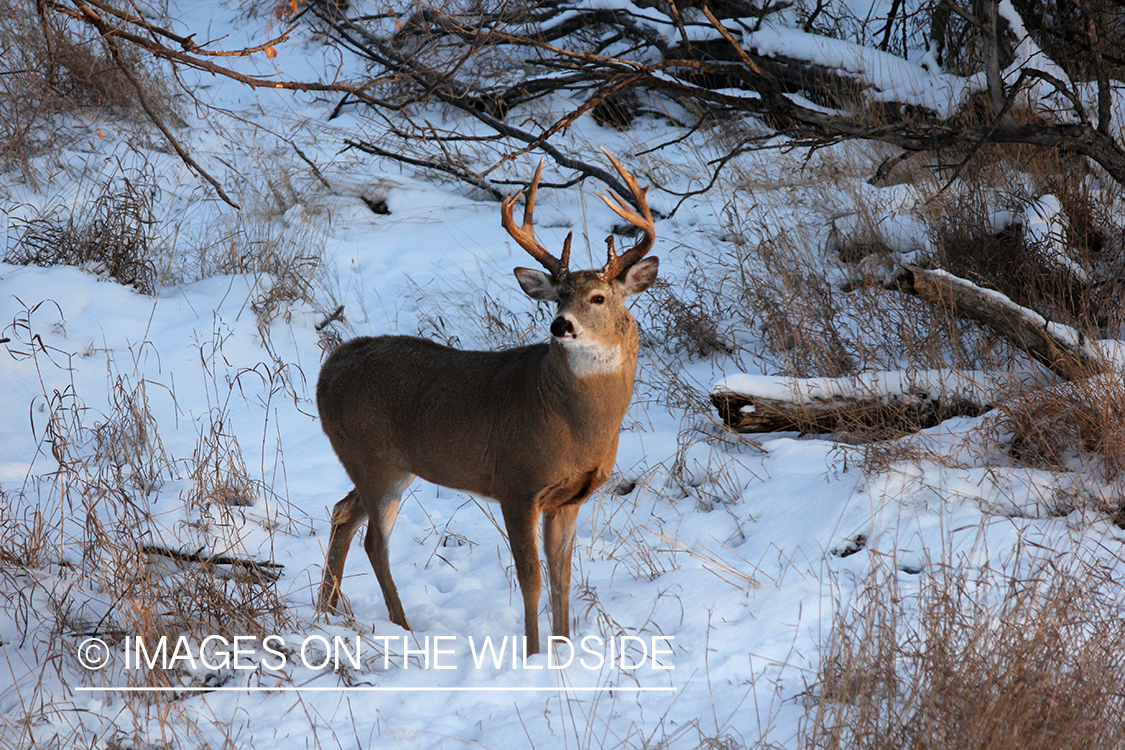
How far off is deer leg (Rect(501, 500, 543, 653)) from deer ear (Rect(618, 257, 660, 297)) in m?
0.98

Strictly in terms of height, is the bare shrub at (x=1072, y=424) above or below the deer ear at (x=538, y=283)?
below

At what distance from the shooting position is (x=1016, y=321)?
4.79 metres

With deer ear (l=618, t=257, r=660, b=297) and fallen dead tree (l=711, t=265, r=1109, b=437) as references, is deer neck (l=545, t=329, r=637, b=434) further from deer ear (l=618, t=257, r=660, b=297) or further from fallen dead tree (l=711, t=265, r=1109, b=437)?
fallen dead tree (l=711, t=265, r=1109, b=437)

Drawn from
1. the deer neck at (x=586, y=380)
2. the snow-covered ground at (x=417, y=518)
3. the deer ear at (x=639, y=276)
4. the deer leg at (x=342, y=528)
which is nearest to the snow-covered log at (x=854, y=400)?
the snow-covered ground at (x=417, y=518)

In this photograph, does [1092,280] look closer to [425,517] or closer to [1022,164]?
[1022,164]

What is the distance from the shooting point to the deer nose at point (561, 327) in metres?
3.41

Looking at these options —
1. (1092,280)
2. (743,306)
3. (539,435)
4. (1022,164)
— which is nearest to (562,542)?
(539,435)

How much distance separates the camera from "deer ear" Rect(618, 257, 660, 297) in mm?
3863

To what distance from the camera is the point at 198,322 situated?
7270 millimetres

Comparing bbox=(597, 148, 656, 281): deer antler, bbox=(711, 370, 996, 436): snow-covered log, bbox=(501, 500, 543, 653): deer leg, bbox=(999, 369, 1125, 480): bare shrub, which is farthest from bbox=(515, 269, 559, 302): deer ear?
bbox=(999, 369, 1125, 480): bare shrub

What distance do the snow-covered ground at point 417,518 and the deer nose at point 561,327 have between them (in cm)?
112

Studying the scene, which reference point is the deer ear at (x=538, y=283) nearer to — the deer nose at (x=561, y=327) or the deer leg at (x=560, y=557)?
the deer nose at (x=561, y=327)

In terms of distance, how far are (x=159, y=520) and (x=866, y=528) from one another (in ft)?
12.1

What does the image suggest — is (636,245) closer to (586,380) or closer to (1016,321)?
(586,380)
